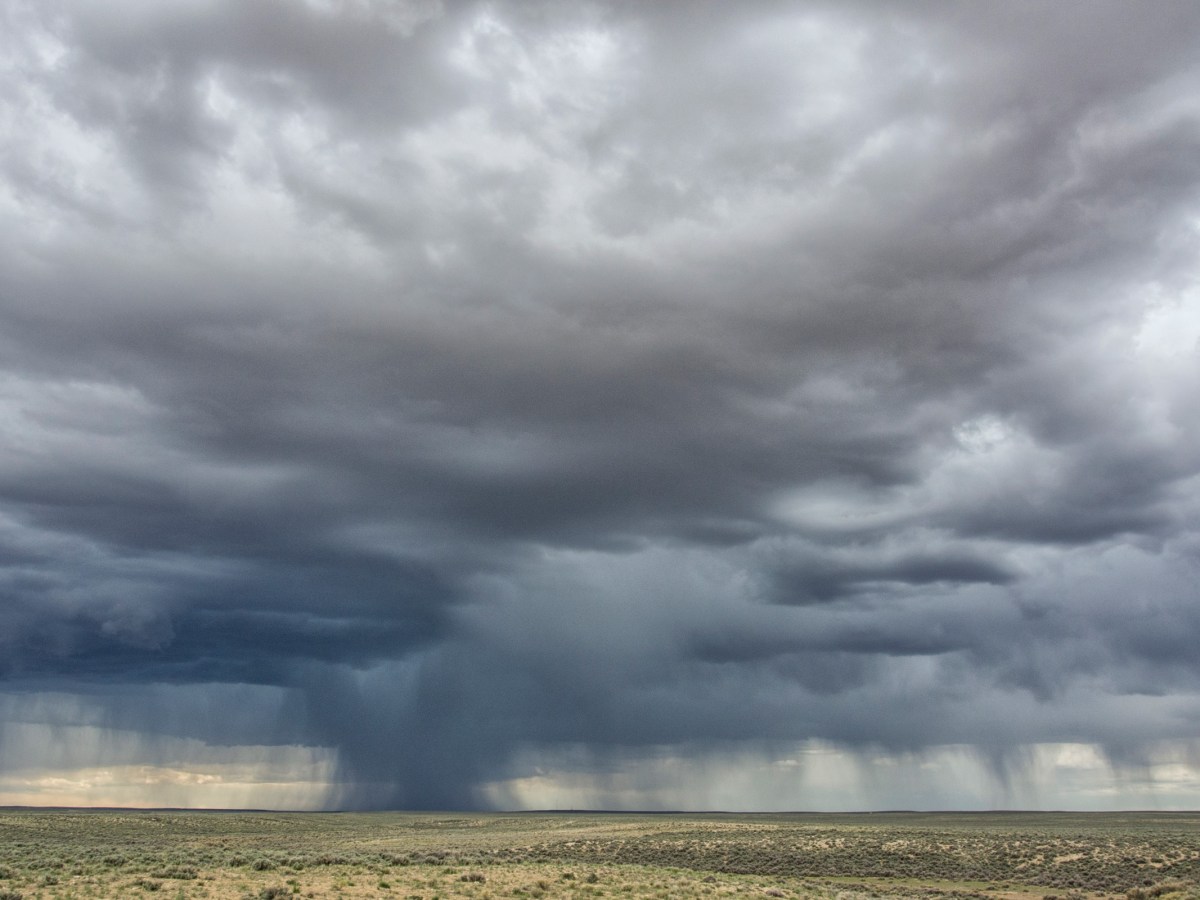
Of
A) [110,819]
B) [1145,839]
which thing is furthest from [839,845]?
[110,819]

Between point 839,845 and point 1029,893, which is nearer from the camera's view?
point 1029,893

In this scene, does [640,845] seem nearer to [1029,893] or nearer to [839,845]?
[839,845]

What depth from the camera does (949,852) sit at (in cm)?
8594

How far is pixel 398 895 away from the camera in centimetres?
4469

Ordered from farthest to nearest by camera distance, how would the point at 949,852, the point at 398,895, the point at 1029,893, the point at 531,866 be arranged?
the point at 949,852
the point at 1029,893
the point at 531,866
the point at 398,895

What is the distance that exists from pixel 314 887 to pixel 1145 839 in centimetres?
8654

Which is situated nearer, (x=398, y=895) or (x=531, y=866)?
(x=398, y=895)

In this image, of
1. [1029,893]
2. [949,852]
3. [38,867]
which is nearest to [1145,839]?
[949,852]

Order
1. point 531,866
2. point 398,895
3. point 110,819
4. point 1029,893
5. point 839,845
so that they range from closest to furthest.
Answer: point 398,895 < point 531,866 < point 1029,893 < point 839,845 < point 110,819

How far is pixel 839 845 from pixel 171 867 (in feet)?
214

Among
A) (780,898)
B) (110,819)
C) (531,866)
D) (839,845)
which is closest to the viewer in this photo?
(780,898)

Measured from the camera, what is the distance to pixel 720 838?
10794 cm

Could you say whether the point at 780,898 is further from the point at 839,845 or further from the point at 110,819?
the point at 110,819

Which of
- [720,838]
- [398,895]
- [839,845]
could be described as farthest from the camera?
[720,838]
